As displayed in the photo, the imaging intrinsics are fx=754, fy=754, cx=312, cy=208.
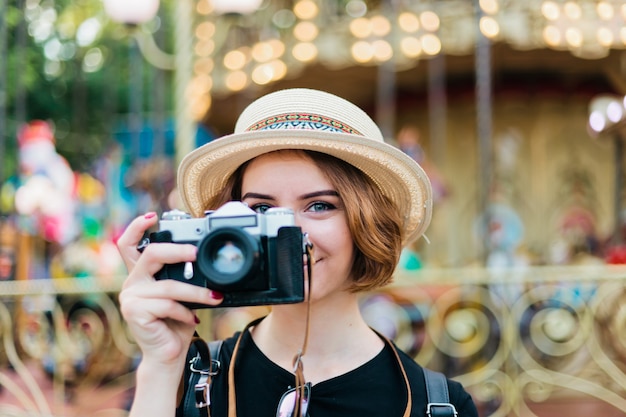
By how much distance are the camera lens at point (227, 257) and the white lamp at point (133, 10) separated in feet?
16.5

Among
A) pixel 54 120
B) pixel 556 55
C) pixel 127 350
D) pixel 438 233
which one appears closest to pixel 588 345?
pixel 127 350

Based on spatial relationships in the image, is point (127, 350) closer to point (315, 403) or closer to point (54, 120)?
point (315, 403)

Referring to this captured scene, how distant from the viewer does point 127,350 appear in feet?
14.8

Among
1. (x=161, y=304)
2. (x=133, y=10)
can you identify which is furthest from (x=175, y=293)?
(x=133, y=10)

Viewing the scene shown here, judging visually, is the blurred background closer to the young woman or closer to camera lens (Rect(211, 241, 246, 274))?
the young woman

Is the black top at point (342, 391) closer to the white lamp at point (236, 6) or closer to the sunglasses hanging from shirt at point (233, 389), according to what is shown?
the sunglasses hanging from shirt at point (233, 389)

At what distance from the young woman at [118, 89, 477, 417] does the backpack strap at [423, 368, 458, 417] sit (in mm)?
17

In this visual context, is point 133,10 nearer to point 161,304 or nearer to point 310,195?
point 310,195

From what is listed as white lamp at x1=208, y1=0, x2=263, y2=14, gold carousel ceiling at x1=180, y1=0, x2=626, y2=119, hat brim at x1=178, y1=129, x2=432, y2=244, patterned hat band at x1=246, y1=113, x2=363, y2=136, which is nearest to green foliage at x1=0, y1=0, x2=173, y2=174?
gold carousel ceiling at x1=180, y1=0, x2=626, y2=119

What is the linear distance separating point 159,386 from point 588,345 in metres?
3.14

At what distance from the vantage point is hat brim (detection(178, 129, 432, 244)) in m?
1.57

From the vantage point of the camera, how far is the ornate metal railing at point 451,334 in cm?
395

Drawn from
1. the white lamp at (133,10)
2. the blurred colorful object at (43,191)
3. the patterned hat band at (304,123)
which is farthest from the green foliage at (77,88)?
the patterned hat band at (304,123)

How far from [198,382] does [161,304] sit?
258 mm
